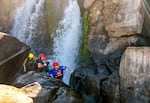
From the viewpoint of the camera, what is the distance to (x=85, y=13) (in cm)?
1298

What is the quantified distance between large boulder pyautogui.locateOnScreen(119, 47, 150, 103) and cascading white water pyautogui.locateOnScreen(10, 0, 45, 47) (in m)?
7.69

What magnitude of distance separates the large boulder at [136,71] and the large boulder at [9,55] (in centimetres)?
384

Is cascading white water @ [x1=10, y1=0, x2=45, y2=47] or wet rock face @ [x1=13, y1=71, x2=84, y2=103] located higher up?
cascading white water @ [x1=10, y1=0, x2=45, y2=47]

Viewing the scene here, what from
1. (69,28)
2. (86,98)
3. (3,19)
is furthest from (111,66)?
(3,19)

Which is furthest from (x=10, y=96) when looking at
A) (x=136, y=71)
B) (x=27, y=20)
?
(x=27, y=20)

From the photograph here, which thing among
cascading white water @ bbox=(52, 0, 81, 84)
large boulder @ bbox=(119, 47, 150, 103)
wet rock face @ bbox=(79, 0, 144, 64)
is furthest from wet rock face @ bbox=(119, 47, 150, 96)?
cascading white water @ bbox=(52, 0, 81, 84)

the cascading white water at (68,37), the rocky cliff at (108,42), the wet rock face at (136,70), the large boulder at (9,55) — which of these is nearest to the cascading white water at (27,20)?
the cascading white water at (68,37)

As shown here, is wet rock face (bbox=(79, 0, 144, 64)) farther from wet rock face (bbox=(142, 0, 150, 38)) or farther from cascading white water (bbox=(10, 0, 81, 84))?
cascading white water (bbox=(10, 0, 81, 84))

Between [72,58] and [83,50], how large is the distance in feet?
2.24

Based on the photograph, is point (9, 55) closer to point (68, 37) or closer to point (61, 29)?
point (68, 37)

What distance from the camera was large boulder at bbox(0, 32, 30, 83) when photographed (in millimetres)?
4441

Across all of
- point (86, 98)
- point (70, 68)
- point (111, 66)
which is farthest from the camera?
point (70, 68)

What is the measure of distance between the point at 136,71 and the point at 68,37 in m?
6.45

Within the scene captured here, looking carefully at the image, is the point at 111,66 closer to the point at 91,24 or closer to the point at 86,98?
the point at 86,98
